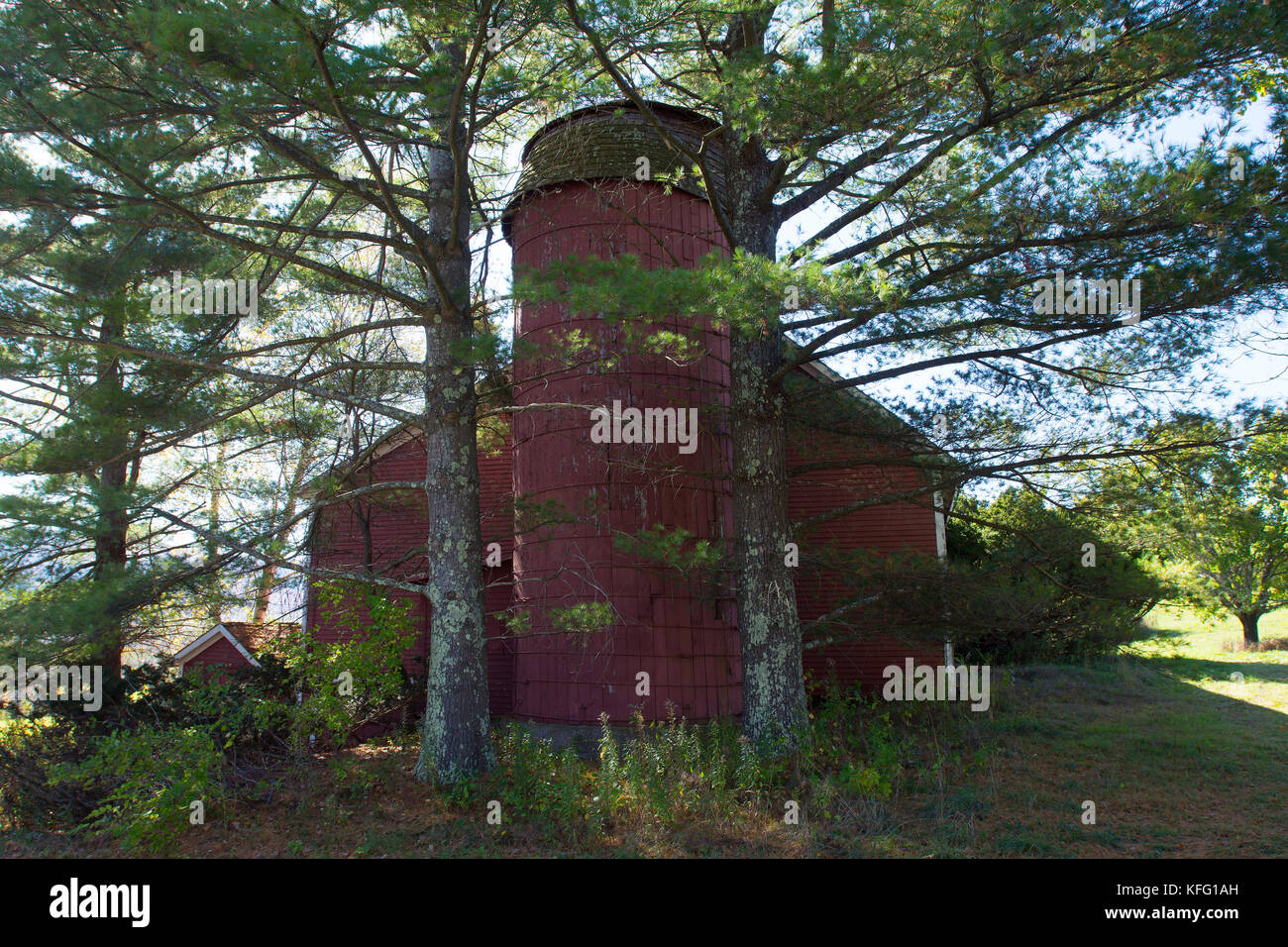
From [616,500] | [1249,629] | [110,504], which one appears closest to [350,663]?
[110,504]

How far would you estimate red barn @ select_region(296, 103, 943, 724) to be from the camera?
9.26 m

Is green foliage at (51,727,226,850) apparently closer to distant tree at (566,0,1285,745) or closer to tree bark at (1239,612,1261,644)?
distant tree at (566,0,1285,745)

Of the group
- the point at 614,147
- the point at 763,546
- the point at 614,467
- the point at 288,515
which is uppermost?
the point at 614,147

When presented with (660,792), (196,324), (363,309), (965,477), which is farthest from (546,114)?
(660,792)

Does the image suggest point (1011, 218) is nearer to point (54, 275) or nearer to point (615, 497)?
point (615, 497)

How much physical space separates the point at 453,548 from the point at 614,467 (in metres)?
2.81

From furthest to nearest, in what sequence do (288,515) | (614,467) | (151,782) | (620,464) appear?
(614,467), (620,464), (288,515), (151,782)

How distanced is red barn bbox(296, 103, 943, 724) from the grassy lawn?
192 centimetres

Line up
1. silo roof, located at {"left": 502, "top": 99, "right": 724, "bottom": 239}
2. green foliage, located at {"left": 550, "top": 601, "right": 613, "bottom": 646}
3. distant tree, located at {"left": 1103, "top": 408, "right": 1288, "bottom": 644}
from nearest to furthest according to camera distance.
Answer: distant tree, located at {"left": 1103, "top": 408, "right": 1288, "bottom": 644} → green foliage, located at {"left": 550, "top": 601, "right": 613, "bottom": 646} → silo roof, located at {"left": 502, "top": 99, "right": 724, "bottom": 239}

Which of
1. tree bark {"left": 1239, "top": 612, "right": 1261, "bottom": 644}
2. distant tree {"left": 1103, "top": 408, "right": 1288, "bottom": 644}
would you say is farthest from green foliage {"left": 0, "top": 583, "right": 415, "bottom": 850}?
tree bark {"left": 1239, "top": 612, "right": 1261, "bottom": 644}

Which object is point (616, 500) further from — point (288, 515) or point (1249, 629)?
point (1249, 629)

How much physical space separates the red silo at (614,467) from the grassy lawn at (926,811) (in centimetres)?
224

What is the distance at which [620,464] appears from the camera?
9820 mm

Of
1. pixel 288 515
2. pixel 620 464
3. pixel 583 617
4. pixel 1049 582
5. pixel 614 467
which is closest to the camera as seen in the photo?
pixel 583 617
